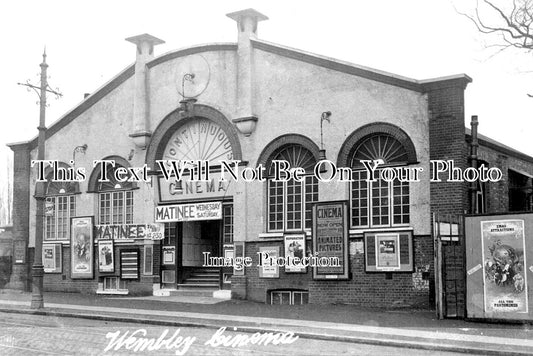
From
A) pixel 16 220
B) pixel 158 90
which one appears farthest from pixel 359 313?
pixel 16 220

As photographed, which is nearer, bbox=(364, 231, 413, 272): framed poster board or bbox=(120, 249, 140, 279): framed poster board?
bbox=(364, 231, 413, 272): framed poster board

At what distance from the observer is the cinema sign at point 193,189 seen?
23406 millimetres

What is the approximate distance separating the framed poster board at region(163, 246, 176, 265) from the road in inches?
302

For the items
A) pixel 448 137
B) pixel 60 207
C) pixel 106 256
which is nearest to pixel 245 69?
pixel 448 137

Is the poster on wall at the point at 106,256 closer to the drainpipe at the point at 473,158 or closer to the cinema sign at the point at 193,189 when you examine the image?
the cinema sign at the point at 193,189

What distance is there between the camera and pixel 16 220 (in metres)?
28.4

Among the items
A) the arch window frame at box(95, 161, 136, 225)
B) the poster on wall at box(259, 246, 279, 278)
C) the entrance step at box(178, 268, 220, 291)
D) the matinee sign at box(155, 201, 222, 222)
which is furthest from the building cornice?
the entrance step at box(178, 268, 220, 291)

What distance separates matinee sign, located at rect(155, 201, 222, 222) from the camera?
23344 millimetres

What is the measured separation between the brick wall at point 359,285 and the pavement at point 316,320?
375 mm

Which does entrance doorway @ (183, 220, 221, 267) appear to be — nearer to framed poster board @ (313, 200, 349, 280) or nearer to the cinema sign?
the cinema sign

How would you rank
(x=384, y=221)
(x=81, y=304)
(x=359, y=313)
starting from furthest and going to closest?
1. (x=81, y=304)
2. (x=384, y=221)
3. (x=359, y=313)

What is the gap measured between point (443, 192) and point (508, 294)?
4002 mm

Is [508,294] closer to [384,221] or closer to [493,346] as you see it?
[493,346]

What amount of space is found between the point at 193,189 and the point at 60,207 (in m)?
6.55
